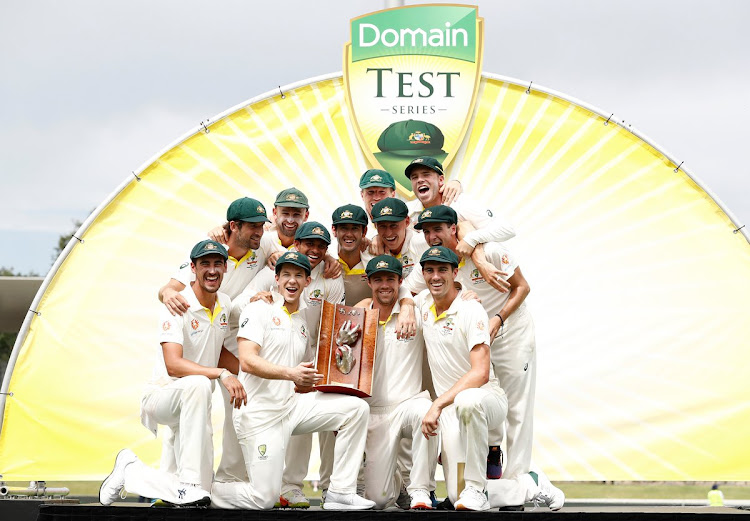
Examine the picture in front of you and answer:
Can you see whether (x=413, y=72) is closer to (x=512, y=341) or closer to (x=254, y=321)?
(x=512, y=341)

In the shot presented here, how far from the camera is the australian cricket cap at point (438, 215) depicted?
5.96 meters

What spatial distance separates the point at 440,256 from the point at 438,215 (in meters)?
0.40

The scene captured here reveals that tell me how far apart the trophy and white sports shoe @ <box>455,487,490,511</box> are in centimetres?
86

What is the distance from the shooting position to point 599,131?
873 cm

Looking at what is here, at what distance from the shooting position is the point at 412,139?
343 inches

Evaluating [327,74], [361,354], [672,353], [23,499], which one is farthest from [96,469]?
[672,353]

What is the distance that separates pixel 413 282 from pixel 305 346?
85 centimetres

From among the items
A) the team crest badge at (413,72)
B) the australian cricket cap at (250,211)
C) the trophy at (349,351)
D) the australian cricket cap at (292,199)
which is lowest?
the trophy at (349,351)

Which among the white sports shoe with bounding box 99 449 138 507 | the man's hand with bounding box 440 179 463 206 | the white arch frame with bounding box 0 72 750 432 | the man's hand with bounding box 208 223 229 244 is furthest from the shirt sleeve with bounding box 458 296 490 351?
the white arch frame with bounding box 0 72 750 432

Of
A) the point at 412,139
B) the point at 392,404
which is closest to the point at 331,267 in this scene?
the point at 392,404

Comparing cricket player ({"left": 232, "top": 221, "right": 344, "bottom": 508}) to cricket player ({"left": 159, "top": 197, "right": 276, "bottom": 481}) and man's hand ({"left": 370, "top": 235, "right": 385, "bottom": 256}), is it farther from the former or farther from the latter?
man's hand ({"left": 370, "top": 235, "right": 385, "bottom": 256})

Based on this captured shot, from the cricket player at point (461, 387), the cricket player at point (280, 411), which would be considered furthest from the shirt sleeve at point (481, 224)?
the cricket player at point (280, 411)

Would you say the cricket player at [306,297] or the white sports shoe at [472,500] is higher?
the cricket player at [306,297]

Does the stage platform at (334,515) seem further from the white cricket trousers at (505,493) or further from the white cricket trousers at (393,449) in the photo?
the white cricket trousers at (505,493)
